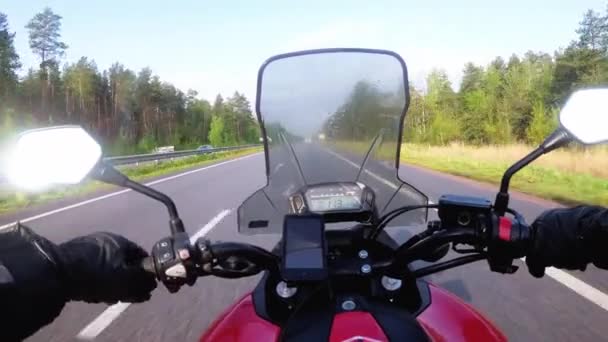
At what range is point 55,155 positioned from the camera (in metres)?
1.67

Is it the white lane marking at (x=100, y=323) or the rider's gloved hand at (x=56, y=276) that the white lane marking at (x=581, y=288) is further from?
the rider's gloved hand at (x=56, y=276)

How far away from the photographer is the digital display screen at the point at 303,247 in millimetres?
1423

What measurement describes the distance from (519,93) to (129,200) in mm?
63845

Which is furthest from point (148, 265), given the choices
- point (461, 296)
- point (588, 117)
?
point (461, 296)

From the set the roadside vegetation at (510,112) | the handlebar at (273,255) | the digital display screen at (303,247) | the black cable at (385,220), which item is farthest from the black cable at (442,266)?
the roadside vegetation at (510,112)

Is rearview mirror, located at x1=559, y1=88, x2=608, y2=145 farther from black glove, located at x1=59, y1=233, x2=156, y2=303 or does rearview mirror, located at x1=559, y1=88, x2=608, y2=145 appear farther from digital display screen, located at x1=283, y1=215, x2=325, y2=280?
black glove, located at x1=59, y1=233, x2=156, y2=303

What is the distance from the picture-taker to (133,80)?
299ft

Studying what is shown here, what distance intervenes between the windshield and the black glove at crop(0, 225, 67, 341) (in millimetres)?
873

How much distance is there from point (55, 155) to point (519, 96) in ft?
238

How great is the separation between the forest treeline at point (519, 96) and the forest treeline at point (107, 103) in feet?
77.5

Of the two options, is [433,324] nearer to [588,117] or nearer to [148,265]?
[588,117]

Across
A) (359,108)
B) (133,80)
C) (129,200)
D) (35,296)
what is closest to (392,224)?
(359,108)

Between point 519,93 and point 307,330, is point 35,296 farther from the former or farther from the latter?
point 519,93

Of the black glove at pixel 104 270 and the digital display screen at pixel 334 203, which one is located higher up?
the digital display screen at pixel 334 203
